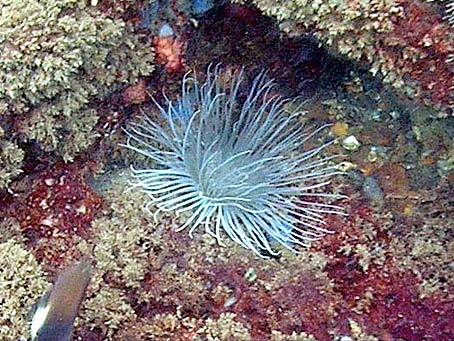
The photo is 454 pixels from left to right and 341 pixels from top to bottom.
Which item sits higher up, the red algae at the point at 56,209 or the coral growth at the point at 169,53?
the coral growth at the point at 169,53

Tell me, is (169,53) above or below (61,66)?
below

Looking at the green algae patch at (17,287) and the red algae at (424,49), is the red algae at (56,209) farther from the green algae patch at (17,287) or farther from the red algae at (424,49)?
the red algae at (424,49)

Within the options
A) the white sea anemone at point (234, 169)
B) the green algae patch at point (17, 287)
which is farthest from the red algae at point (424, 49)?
the green algae patch at point (17, 287)

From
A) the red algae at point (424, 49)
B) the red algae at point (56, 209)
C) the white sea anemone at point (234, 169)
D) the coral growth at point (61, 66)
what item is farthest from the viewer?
the white sea anemone at point (234, 169)

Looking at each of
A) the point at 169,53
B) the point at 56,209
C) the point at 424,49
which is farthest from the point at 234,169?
the point at 424,49

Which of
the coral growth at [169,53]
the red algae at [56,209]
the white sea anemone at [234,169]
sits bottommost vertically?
the white sea anemone at [234,169]

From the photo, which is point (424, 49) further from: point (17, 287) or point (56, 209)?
point (17, 287)
